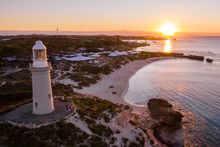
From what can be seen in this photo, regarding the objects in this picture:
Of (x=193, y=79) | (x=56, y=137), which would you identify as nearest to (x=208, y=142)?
(x=56, y=137)

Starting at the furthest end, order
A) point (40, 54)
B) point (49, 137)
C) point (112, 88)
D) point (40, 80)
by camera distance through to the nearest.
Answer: point (112, 88)
point (40, 54)
point (40, 80)
point (49, 137)

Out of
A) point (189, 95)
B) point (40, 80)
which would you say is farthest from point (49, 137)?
point (189, 95)

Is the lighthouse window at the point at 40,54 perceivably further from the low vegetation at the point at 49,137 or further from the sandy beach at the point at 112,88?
the sandy beach at the point at 112,88

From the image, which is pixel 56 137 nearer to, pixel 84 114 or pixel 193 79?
pixel 84 114

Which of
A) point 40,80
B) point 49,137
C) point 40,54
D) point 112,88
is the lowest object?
point 112,88

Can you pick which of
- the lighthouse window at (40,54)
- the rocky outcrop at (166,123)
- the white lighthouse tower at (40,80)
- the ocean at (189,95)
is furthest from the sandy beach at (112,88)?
the lighthouse window at (40,54)

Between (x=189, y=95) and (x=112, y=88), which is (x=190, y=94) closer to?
(x=189, y=95)
